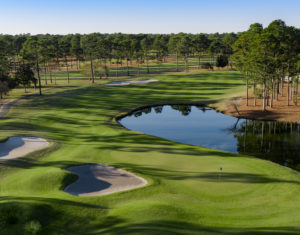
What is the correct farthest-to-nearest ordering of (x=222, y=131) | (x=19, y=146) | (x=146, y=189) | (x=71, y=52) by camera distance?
(x=71, y=52)
(x=222, y=131)
(x=19, y=146)
(x=146, y=189)

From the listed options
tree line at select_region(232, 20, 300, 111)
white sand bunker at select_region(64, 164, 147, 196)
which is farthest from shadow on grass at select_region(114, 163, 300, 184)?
tree line at select_region(232, 20, 300, 111)

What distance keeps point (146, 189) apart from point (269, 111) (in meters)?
42.3

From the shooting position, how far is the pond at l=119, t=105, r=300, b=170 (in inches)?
1528

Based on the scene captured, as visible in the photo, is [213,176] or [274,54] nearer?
[213,176]

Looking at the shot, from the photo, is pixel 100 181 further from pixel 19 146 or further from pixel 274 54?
→ pixel 274 54

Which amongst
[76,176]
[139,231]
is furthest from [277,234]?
[76,176]

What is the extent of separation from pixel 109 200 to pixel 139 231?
5823mm

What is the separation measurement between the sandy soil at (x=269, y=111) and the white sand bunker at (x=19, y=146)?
37.3 meters

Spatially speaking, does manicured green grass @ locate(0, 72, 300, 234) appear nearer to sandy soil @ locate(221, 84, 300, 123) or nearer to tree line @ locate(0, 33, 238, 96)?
sandy soil @ locate(221, 84, 300, 123)

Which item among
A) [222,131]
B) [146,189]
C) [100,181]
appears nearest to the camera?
[146,189]

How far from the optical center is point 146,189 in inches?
915

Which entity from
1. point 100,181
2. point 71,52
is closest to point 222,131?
point 100,181

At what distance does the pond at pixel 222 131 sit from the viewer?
1528 inches

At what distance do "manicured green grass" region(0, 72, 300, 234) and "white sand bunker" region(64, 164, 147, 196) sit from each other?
0.94 meters
